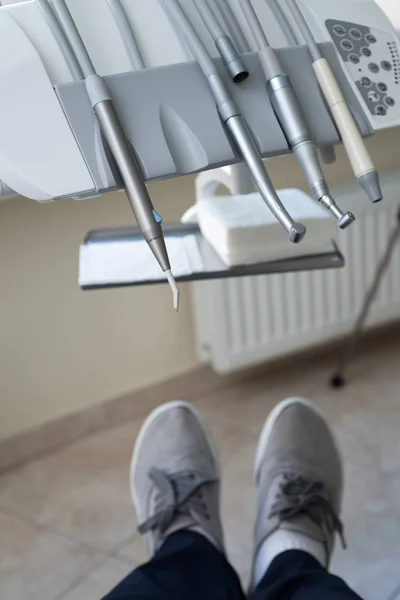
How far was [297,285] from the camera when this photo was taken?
155 centimetres

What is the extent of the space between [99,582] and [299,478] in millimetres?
373

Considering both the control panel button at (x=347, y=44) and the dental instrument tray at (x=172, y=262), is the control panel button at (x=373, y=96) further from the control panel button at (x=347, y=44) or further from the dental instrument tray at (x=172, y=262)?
the dental instrument tray at (x=172, y=262)

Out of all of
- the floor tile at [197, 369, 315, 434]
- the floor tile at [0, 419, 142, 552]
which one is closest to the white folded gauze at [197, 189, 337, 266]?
the floor tile at [0, 419, 142, 552]

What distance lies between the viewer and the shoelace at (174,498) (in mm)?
1072

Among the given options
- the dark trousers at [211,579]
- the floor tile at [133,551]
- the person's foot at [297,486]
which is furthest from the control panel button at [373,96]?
the floor tile at [133,551]

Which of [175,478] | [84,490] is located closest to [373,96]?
[175,478]

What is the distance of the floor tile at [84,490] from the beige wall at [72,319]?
90 millimetres

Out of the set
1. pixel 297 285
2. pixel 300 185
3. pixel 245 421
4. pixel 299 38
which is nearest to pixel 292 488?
pixel 245 421

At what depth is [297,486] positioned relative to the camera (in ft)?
3.69

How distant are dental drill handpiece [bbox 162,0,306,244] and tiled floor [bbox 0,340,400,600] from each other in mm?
854

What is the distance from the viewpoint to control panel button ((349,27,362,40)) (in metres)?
0.53

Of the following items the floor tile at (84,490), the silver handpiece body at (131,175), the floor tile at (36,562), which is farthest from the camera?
the floor tile at (84,490)

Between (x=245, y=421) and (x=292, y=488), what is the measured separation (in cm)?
42

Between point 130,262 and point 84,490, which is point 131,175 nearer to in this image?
point 130,262
